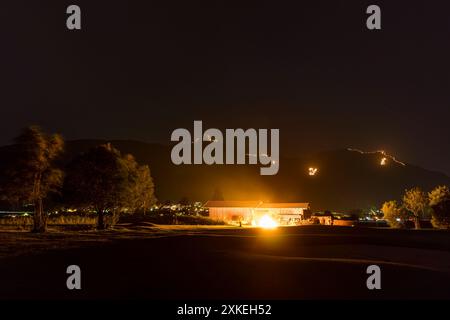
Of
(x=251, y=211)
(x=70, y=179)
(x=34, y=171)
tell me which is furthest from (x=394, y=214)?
(x=34, y=171)

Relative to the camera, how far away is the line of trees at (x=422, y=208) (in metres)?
50.2

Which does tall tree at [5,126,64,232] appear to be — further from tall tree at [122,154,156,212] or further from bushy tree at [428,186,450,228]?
bushy tree at [428,186,450,228]

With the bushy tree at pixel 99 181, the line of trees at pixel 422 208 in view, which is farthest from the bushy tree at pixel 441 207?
the bushy tree at pixel 99 181

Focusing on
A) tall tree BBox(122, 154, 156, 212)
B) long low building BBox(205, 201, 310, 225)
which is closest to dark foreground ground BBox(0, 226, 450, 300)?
tall tree BBox(122, 154, 156, 212)

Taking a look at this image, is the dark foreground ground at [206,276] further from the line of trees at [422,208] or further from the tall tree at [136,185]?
the line of trees at [422,208]

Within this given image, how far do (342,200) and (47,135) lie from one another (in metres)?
168

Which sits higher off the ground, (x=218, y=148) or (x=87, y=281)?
(x=218, y=148)

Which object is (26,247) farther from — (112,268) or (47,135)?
(47,135)

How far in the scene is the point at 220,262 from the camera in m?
15.7

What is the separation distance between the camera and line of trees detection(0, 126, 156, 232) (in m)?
30.0

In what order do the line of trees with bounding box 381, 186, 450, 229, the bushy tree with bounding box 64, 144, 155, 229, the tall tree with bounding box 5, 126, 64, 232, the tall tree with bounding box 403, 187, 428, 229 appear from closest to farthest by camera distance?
the tall tree with bounding box 5, 126, 64, 232
the bushy tree with bounding box 64, 144, 155, 229
the line of trees with bounding box 381, 186, 450, 229
the tall tree with bounding box 403, 187, 428, 229

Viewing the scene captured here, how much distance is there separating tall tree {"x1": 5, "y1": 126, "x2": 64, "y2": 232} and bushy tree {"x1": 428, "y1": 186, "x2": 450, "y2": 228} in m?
41.8

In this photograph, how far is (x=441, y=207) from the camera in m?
50.2
